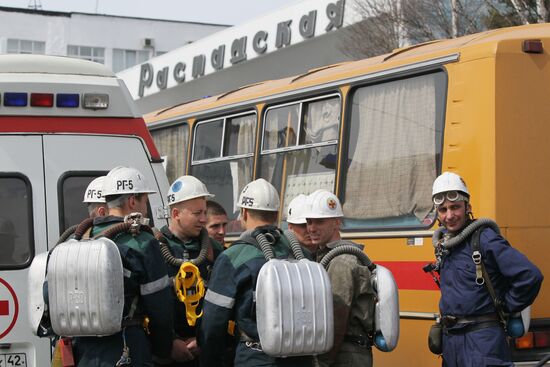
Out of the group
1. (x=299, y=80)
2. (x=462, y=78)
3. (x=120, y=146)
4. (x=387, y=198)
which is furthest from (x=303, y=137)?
(x=120, y=146)

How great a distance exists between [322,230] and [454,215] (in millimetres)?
1022

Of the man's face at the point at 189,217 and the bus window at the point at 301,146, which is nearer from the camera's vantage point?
the man's face at the point at 189,217

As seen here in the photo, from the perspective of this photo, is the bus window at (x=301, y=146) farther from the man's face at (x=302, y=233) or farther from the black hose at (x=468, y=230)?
the man's face at (x=302, y=233)

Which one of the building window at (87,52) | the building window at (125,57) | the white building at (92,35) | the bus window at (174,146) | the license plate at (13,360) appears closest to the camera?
the license plate at (13,360)

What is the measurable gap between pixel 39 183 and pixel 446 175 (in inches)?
109

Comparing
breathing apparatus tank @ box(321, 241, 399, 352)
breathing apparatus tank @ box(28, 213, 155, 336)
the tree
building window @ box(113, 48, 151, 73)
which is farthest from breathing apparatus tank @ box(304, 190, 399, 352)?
building window @ box(113, 48, 151, 73)

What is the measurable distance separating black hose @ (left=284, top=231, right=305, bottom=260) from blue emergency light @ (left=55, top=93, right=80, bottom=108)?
2234 mm

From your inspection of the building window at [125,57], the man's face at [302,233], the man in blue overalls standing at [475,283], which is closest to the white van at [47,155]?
the man's face at [302,233]

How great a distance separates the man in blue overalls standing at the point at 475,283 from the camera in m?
6.75

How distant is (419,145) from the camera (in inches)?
339

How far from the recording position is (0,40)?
150 feet

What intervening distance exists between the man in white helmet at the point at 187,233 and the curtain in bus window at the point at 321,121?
9.98 ft

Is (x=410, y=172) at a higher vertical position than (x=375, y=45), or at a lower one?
lower

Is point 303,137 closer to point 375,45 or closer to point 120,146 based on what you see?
point 120,146
